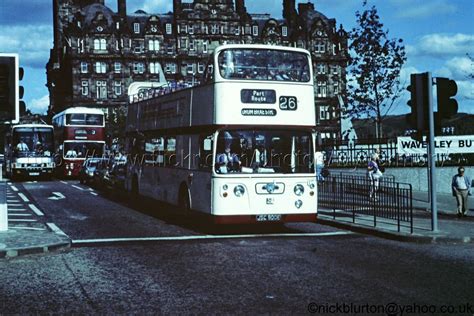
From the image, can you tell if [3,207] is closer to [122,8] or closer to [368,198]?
[368,198]

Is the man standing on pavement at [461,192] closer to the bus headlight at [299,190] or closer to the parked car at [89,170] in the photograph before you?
the bus headlight at [299,190]

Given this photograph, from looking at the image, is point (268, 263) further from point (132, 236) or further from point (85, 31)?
point (85, 31)

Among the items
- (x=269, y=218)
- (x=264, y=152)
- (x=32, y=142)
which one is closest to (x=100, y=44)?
(x=32, y=142)

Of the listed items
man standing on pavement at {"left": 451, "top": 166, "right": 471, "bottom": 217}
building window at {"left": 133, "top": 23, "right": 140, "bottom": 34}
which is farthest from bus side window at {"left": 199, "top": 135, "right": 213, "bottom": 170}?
building window at {"left": 133, "top": 23, "right": 140, "bottom": 34}

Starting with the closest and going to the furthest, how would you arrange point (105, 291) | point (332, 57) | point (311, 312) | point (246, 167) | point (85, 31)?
point (311, 312), point (105, 291), point (246, 167), point (85, 31), point (332, 57)

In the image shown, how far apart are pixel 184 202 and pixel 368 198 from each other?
489 centimetres

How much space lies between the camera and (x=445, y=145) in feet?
88.3

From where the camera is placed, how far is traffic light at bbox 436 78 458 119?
14.5 metres

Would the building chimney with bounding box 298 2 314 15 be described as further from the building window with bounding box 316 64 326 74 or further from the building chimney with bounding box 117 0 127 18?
the building chimney with bounding box 117 0 127 18

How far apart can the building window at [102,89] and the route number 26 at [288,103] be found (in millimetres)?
84301

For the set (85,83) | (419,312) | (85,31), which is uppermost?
(85,31)

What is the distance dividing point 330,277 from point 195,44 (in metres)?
90.9

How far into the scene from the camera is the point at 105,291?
8500 millimetres

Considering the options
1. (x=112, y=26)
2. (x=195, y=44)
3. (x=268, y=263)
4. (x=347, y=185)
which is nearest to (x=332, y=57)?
(x=195, y=44)
